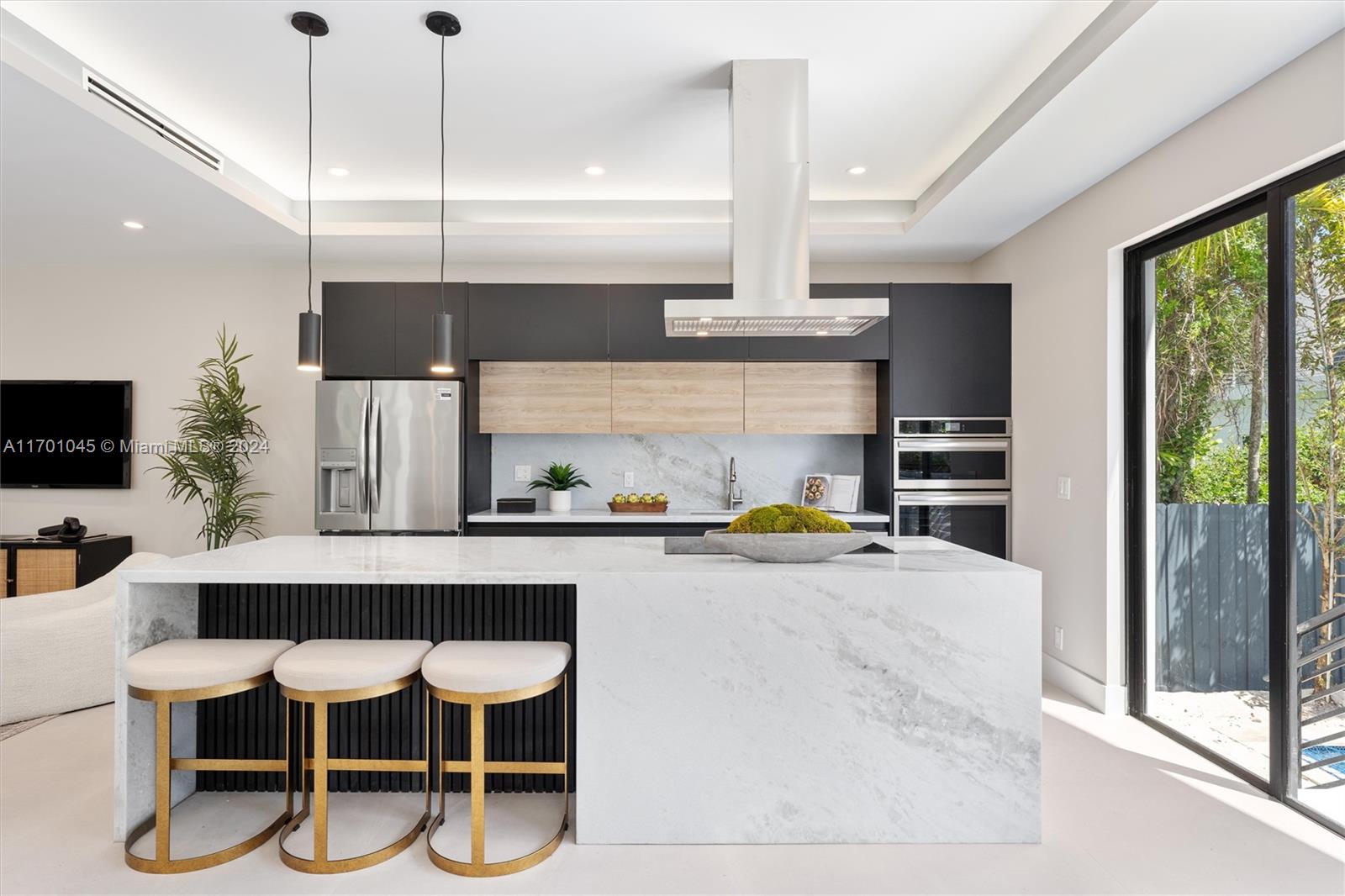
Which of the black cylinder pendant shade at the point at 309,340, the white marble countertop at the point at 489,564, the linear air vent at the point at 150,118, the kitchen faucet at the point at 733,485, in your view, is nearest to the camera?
the white marble countertop at the point at 489,564

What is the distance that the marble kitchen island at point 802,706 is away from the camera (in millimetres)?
2303

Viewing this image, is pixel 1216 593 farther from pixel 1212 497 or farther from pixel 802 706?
pixel 802 706

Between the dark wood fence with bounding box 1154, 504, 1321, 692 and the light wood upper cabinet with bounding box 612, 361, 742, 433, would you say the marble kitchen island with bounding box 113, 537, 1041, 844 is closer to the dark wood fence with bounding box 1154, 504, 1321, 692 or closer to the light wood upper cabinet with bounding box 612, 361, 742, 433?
the dark wood fence with bounding box 1154, 504, 1321, 692

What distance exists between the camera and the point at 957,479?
4496mm

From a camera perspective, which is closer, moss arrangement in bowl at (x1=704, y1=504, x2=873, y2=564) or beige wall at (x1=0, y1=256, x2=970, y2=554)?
moss arrangement in bowl at (x1=704, y1=504, x2=873, y2=564)

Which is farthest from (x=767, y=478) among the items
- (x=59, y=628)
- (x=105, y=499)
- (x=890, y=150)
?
(x=105, y=499)

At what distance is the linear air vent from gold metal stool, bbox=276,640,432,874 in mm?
2330

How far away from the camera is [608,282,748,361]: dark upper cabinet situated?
15.1 feet

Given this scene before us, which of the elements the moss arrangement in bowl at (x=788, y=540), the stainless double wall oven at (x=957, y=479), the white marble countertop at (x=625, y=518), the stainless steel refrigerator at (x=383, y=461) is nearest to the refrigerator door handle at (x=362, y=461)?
the stainless steel refrigerator at (x=383, y=461)

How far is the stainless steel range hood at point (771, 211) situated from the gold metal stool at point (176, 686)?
73.3 inches

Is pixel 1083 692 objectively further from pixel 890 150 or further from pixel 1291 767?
pixel 890 150

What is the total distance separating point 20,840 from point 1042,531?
453 centimetres

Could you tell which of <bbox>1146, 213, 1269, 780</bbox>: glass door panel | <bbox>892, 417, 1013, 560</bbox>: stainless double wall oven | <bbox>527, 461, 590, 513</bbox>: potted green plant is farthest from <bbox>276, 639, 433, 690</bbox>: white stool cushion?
<bbox>892, 417, 1013, 560</bbox>: stainless double wall oven

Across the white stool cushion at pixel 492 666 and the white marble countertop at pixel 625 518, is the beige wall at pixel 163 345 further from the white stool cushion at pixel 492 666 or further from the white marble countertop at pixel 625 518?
the white stool cushion at pixel 492 666
